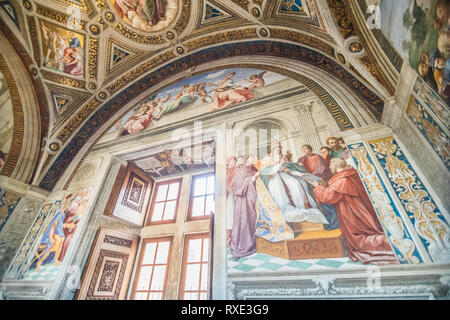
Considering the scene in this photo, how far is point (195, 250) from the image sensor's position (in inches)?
191

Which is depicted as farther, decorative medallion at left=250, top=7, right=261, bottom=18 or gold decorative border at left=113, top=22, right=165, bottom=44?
gold decorative border at left=113, top=22, right=165, bottom=44

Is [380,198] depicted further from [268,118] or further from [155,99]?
[155,99]

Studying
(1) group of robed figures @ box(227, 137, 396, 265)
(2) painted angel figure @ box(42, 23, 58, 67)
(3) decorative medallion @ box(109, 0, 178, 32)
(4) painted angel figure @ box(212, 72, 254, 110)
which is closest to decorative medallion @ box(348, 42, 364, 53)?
(1) group of robed figures @ box(227, 137, 396, 265)

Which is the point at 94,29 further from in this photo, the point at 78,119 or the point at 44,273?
the point at 44,273

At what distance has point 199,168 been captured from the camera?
6.00 m

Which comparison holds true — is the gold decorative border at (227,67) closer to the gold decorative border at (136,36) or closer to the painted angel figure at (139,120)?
the painted angel figure at (139,120)

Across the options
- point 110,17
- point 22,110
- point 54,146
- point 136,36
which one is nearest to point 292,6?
point 136,36

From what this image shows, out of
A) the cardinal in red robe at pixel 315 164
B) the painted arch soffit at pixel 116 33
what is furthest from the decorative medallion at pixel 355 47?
the cardinal in red robe at pixel 315 164

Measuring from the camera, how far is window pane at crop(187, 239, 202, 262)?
473 centimetres

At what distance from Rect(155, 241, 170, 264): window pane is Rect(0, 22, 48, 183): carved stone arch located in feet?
11.1

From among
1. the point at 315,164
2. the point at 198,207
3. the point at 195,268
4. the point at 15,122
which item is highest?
the point at 15,122

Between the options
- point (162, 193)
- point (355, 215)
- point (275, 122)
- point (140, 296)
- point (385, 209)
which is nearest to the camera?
point (385, 209)

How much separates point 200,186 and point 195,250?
5.27ft

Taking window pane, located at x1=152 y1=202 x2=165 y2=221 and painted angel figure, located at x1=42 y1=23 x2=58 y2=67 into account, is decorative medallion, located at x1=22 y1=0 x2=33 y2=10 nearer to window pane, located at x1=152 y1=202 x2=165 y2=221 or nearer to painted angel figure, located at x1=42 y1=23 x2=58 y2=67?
painted angel figure, located at x1=42 y1=23 x2=58 y2=67
